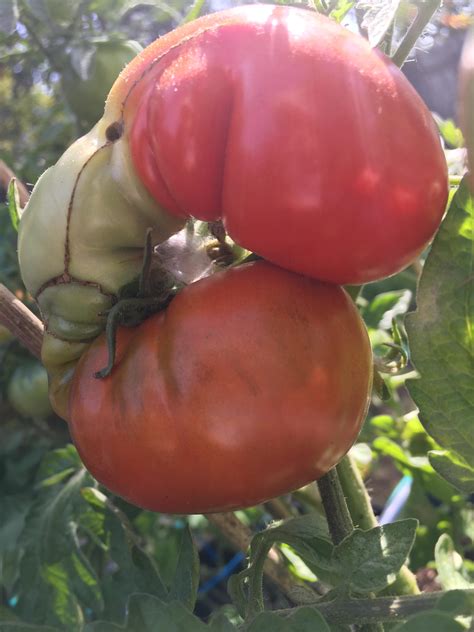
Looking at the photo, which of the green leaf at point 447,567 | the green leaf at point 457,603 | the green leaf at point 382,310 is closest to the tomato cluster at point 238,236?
the green leaf at point 457,603

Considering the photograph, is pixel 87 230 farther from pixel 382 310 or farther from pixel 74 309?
pixel 382 310

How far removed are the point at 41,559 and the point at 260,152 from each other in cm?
57

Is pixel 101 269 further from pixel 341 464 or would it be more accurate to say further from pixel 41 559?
pixel 41 559

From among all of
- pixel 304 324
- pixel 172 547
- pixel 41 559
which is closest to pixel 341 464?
pixel 304 324

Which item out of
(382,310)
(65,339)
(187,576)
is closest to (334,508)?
(187,576)

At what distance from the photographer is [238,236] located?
421 millimetres

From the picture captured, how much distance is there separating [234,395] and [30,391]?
28.7 inches

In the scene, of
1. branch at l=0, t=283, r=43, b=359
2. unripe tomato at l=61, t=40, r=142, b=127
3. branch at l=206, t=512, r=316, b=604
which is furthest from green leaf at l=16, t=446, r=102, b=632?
unripe tomato at l=61, t=40, r=142, b=127

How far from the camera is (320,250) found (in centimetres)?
40

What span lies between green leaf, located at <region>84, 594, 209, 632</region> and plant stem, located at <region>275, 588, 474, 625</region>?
0.07m

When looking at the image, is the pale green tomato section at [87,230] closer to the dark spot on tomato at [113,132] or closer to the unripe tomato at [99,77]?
the dark spot on tomato at [113,132]

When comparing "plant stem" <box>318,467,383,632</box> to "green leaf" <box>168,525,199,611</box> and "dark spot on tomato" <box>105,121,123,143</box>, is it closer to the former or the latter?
"green leaf" <box>168,525,199,611</box>

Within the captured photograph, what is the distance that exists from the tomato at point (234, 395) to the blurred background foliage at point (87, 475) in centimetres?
16

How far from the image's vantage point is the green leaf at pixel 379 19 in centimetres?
40
